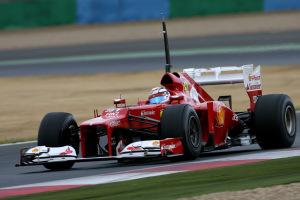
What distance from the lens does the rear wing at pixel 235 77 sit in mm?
15250

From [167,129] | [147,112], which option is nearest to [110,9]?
[147,112]

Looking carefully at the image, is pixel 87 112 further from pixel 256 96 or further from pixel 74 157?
pixel 74 157

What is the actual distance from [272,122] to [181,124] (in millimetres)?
1966

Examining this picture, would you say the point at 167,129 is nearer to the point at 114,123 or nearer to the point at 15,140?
the point at 114,123

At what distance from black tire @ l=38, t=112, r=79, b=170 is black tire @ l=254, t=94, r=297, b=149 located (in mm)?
2693

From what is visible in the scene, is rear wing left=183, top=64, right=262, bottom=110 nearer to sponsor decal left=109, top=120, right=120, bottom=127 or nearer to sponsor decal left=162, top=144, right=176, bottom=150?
sponsor decal left=109, top=120, right=120, bottom=127

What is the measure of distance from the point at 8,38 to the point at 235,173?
38.2 m

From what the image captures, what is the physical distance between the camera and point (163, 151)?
1268 cm

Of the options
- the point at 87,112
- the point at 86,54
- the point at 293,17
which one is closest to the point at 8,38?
the point at 86,54

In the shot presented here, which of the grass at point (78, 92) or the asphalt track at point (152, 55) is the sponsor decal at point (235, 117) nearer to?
the grass at point (78, 92)

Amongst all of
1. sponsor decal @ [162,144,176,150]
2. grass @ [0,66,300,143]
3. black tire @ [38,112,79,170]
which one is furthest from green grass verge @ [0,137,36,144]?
sponsor decal @ [162,144,176,150]

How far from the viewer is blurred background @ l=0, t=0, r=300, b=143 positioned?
25766 mm

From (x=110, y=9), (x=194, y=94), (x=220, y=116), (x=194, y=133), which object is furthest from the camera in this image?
(x=110, y=9)

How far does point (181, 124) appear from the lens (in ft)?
41.8
